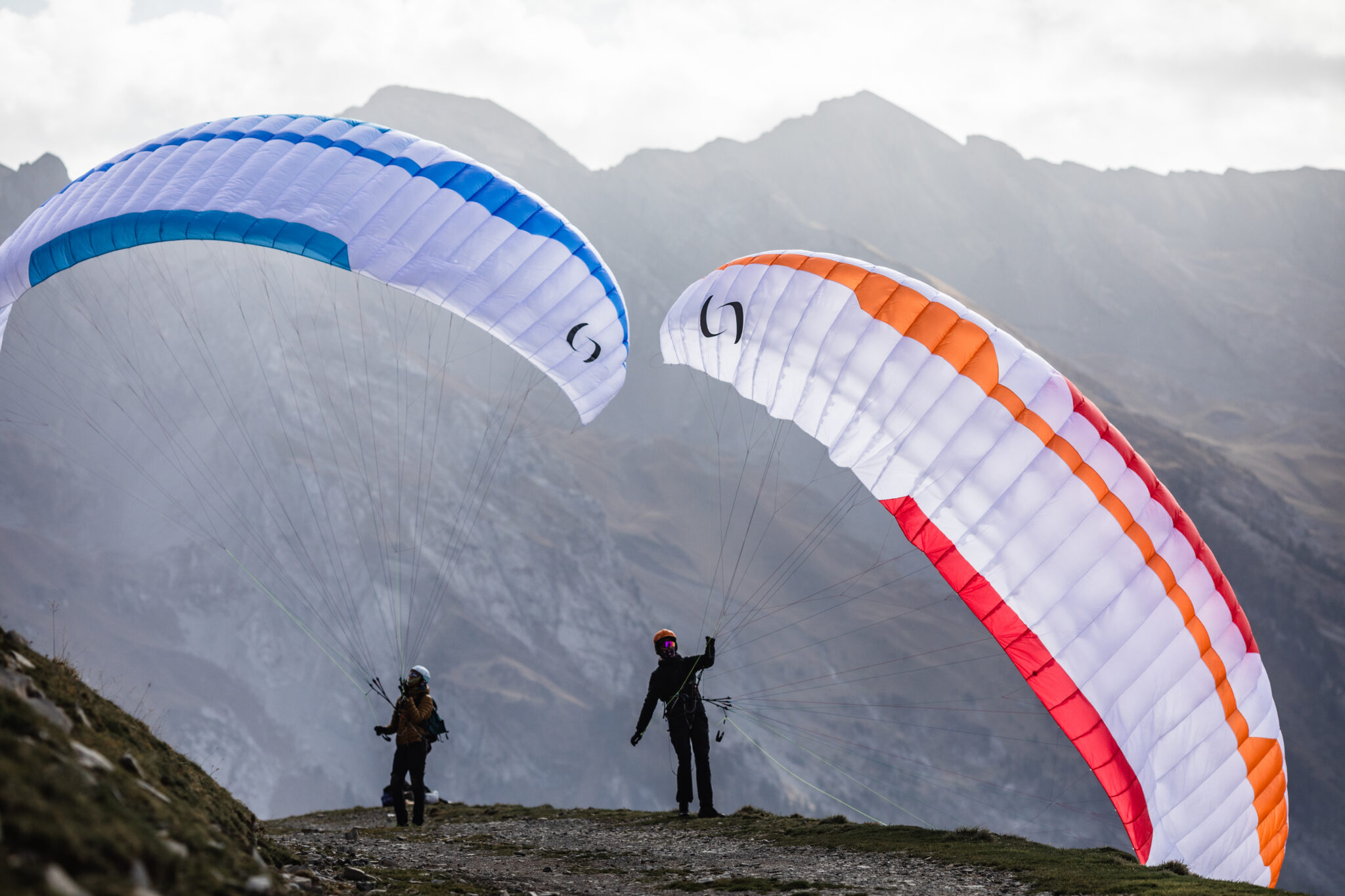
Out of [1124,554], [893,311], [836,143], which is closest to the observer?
[1124,554]

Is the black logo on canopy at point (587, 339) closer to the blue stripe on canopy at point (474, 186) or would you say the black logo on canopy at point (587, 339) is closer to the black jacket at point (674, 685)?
the blue stripe on canopy at point (474, 186)

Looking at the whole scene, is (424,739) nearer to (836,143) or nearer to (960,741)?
(960,741)

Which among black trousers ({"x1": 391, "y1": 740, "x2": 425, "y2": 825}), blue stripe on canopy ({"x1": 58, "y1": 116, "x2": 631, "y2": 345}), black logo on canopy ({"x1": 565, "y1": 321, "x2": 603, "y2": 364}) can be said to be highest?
blue stripe on canopy ({"x1": 58, "y1": 116, "x2": 631, "y2": 345})

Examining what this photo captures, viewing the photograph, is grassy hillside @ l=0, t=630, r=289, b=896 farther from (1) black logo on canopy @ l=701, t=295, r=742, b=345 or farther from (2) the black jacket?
(1) black logo on canopy @ l=701, t=295, r=742, b=345

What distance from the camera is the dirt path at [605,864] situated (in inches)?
284

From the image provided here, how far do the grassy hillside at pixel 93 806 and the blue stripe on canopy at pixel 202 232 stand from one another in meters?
6.06

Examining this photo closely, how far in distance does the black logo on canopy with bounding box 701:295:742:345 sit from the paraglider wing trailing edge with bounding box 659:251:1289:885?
1.32 meters

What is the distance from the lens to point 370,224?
10812 millimetres

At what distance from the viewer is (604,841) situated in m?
10.3

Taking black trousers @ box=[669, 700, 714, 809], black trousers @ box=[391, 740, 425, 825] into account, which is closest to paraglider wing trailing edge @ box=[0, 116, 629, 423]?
black trousers @ box=[669, 700, 714, 809]

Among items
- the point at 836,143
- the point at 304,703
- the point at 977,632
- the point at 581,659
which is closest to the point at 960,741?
the point at 977,632

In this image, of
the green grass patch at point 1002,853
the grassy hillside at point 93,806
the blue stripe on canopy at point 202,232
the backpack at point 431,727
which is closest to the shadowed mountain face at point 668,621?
the green grass patch at point 1002,853

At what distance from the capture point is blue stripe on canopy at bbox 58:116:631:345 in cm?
1133

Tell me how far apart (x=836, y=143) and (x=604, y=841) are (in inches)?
5665
